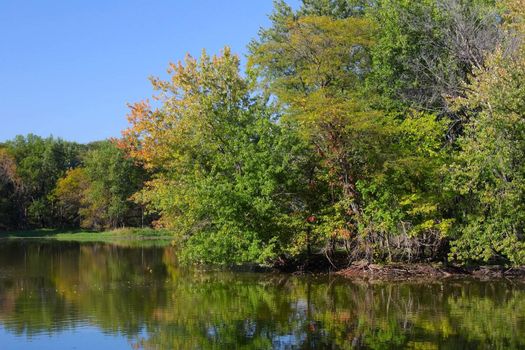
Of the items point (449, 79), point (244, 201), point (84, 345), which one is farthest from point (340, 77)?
point (84, 345)

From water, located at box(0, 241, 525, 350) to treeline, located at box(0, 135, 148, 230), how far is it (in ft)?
147

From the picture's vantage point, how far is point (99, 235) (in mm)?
73938

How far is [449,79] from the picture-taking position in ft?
106

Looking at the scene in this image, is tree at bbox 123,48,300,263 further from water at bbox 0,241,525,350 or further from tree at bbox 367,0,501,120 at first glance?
tree at bbox 367,0,501,120

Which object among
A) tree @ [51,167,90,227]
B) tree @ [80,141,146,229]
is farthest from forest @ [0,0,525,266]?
tree @ [51,167,90,227]

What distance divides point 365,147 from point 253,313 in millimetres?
11841

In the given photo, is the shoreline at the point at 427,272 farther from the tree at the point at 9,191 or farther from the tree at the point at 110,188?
the tree at the point at 9,191

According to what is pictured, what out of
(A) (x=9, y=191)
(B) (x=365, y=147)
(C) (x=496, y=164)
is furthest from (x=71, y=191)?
(C) (x=496, y=164)

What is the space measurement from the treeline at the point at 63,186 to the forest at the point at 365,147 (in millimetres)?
38435

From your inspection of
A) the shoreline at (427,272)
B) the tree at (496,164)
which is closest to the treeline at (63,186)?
the shoreline at (427,272)

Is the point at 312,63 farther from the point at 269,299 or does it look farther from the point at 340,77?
the point at 269,299

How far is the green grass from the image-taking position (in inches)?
2702

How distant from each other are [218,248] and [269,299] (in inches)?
271

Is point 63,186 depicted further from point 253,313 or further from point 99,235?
point 253,313
